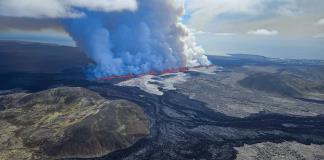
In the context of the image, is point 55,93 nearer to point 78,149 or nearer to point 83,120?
point 83,120

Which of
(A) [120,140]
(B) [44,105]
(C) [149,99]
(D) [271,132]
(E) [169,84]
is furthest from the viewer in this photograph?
(E) [169,84]

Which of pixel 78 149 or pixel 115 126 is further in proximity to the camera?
pixel 115 126

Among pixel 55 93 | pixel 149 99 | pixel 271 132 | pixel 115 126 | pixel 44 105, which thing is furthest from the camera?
pixel 149 99

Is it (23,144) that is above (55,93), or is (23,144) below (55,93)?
below

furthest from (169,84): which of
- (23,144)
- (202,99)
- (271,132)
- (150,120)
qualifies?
(23,144)

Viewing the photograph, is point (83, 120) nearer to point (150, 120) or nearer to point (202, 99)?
point (150, 120)

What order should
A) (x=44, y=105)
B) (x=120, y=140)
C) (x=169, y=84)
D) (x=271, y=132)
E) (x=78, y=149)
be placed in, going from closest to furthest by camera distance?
(x=78, y=149), (x=120, y=140), (x=271, y=132), (x=44, y=105), (x=169, y=84)

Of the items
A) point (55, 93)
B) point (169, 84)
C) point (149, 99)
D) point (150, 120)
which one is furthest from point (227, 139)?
point (169, 84)
